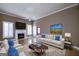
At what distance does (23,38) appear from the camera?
241 cm

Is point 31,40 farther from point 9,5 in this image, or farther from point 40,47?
point 9,5

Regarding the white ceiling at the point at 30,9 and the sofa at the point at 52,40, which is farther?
the sofa at the point at 52,40

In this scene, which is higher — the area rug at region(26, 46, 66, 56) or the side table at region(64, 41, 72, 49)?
the side table at region(64, 41, 72, 49)

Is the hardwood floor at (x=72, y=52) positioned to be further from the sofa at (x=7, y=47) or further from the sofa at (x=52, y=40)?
the sofa at (x=7, y=47)

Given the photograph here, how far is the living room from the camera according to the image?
207 cm

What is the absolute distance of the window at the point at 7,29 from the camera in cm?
216

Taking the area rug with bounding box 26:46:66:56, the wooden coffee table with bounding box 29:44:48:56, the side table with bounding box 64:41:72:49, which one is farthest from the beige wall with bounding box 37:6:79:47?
the wooden coffee table with bounding box 29:44:48:56

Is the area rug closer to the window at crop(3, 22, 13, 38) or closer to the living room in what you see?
the living room

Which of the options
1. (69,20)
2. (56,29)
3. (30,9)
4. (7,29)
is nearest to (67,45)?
(56,29)

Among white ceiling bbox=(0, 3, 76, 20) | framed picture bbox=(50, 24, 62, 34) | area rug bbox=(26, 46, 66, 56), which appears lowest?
area rug bbox=(26, 46, 66, 56)

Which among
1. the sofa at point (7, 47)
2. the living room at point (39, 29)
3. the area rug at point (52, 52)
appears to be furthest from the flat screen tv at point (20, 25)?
the area rug at point (52, 52)

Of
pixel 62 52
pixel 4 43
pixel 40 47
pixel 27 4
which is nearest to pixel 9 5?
pixel 27 4

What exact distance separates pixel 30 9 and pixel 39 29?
0.67 metres

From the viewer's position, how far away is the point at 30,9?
7.01ft
